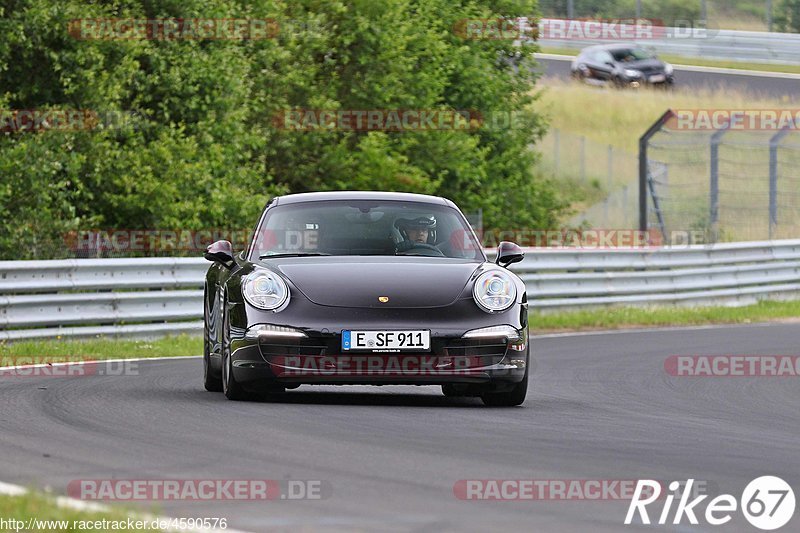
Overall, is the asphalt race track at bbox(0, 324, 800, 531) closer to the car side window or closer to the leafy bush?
the leafy bush

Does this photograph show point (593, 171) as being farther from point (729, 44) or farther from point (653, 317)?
point (653, 317)

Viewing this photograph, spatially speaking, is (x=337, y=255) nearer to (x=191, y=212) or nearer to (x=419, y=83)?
(x=191, y=212)

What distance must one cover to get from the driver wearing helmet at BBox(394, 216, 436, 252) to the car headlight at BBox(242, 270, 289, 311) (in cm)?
101

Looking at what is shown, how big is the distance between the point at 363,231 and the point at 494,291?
3.68 ft

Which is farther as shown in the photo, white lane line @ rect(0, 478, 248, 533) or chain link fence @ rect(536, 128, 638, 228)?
chain link fence @ rect(536, 128, 638, 228)

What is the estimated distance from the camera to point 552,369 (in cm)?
1359

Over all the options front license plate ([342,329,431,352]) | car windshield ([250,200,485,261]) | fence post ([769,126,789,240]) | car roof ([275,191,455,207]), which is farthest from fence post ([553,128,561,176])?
front license plate ([342,329,431,352])

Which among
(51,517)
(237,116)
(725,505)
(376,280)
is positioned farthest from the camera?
(237,116)

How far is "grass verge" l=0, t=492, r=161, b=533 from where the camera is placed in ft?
17.0

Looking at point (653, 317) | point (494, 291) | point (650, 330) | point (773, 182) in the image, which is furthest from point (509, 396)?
point (773, 182)

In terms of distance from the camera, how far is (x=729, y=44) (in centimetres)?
5559

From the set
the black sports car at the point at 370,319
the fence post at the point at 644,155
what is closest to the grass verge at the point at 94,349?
the black sports car at the point at 370,319

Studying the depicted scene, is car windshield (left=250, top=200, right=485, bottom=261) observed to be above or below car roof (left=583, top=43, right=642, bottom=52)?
below

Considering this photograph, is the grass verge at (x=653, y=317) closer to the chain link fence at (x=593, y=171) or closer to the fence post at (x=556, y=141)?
the chain link fence at (x=593, y=171)
